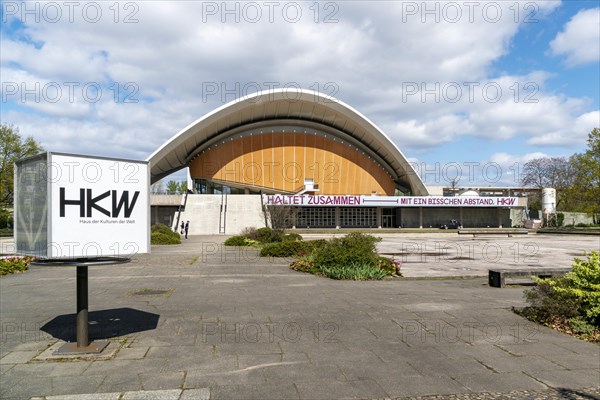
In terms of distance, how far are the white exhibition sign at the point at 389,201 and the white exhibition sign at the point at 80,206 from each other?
47979 millimetres

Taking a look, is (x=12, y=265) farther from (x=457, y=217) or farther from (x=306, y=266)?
(x=457, y=217)

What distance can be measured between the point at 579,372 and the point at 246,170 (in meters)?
64.5

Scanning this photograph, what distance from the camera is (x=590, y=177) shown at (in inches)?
1741

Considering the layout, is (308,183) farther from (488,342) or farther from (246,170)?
(488,342)

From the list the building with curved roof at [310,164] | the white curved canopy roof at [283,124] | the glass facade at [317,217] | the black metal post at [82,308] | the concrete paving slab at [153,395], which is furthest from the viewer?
the white curved canopy roof at [283,124]

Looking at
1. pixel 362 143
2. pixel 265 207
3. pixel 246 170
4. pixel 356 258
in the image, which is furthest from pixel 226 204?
pixel 356 258

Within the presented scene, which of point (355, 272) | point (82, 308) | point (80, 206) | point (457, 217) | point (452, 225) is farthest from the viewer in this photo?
point (457, 217)

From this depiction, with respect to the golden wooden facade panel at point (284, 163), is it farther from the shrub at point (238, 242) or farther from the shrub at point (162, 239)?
the shrub at point (238, 242)

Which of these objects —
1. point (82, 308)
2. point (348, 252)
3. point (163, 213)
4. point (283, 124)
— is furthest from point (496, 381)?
point (283, 124)

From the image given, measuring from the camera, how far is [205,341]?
6.33 m

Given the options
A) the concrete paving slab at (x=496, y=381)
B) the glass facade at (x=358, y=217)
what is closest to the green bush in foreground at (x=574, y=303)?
the concrete paving slab at (x=496, y=381)

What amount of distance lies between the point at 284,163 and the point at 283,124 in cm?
604

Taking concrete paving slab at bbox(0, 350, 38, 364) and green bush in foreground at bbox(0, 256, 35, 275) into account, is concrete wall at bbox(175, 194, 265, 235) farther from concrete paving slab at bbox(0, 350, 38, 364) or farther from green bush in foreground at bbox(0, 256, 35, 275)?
concrete paving slab at bbox(0, 350, 38, 364)

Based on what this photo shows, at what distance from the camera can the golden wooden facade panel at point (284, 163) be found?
2699 inches
